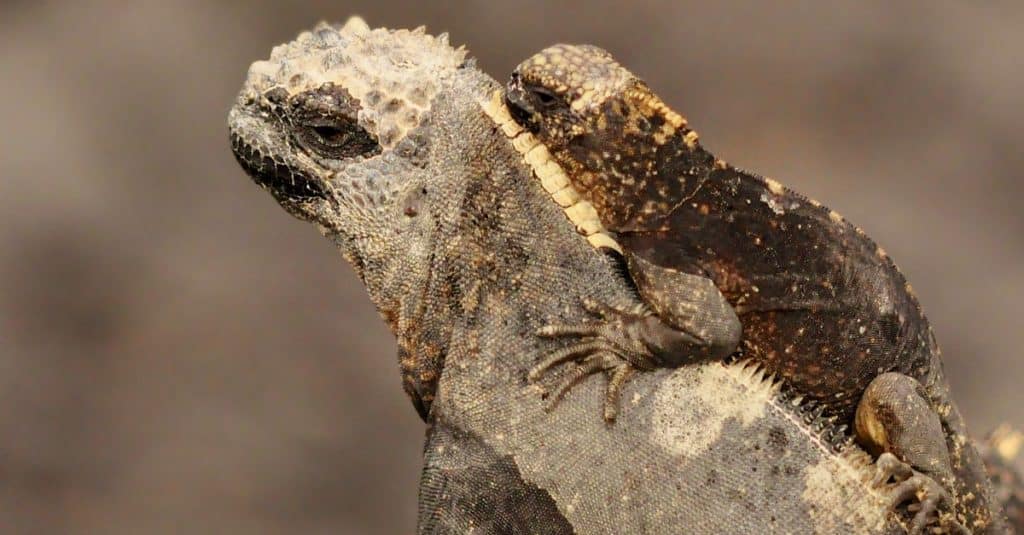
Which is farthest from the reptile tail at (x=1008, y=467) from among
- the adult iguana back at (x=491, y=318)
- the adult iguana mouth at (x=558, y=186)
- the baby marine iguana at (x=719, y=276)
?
the adult iguana mouth at (x=558, y=186)

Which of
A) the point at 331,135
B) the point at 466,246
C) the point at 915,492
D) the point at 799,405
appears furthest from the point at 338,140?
the point at 915,492

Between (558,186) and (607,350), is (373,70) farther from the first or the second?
(607,350)

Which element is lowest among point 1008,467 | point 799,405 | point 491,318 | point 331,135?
point 491,318

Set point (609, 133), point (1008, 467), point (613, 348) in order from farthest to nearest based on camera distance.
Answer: point (1008, 467) → point (613, 348) → point (609, 133)

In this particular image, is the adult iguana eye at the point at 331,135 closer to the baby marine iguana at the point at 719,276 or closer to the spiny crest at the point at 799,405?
the baby marine iguana at the point at 719,276

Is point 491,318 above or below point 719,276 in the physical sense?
below

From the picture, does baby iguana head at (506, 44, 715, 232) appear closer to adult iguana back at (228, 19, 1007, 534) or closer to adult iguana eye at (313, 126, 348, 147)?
adult iguana back at (228, 19, 1007, 534)
